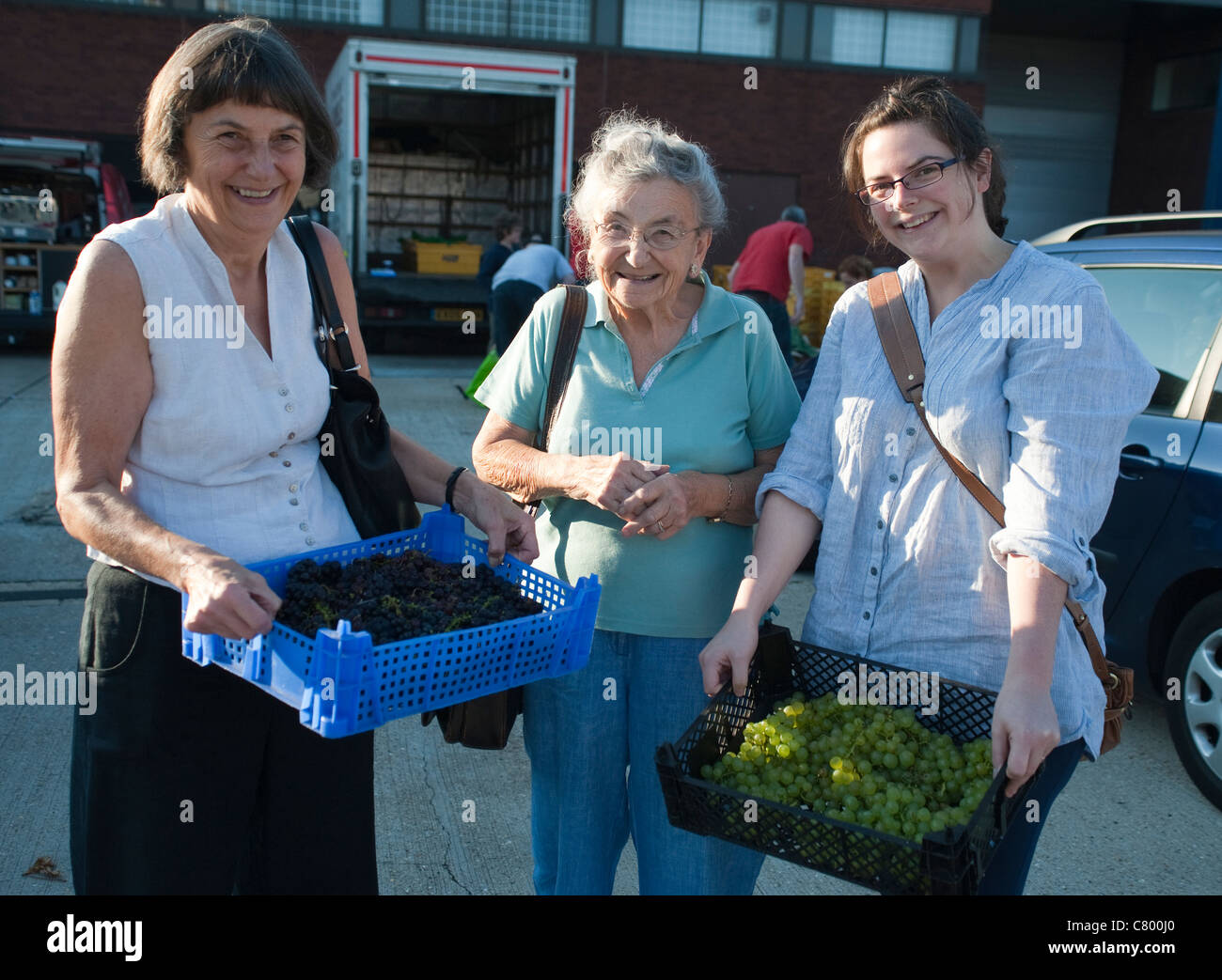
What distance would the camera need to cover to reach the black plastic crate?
1.71 metres

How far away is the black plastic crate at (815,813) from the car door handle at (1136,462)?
240 centimetres

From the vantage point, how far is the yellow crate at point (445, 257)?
16141 millimetres

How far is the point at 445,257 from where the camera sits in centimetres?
1616

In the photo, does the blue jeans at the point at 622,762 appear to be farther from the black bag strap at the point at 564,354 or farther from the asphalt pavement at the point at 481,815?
the black bag strap at the point at 564,354

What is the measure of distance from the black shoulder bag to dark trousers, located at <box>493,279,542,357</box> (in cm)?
781

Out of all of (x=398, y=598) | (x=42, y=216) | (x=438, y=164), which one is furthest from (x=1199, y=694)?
(x=438, y=164)

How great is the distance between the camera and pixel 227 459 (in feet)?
6.66

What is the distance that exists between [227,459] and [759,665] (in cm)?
110

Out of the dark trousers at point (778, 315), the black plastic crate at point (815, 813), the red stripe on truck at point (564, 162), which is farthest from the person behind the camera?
the red stripe on truck at point (564, 162)

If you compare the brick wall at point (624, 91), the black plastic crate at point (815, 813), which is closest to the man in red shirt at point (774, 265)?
the brick wall at point (624, 91)

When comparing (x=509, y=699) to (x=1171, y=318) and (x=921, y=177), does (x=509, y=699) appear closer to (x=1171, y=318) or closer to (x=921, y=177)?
(x=921, y=177)

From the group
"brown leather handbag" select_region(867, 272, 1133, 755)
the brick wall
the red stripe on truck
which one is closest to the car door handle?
"brown leather handbag" select_region(867, 272, 1133, 755)

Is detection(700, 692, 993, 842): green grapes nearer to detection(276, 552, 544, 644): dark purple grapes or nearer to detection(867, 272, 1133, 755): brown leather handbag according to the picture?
detection(867, 272, 1133, 755): brown leather handbag

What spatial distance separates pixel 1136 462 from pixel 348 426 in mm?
3125
